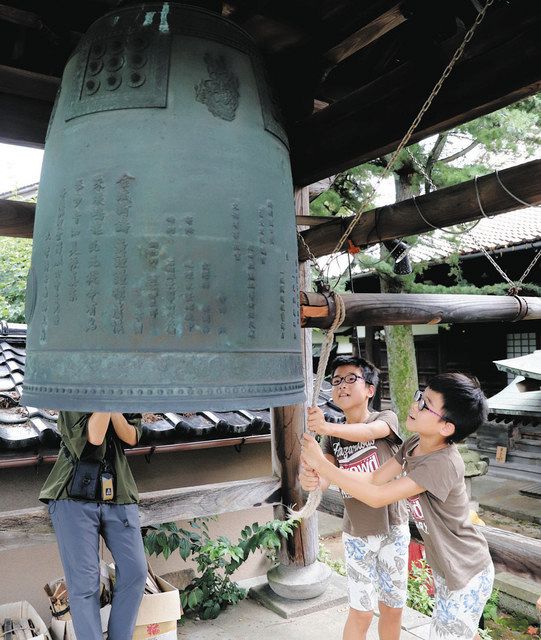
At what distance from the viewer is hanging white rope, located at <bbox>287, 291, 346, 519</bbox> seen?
246 cm

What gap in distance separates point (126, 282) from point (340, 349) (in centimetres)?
1648

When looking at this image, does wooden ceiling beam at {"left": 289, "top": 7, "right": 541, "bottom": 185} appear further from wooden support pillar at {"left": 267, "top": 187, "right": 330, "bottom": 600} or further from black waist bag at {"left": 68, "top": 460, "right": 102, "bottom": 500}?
black waist bag at {"left": 68, "top": 460, "right": 102, "bottom": 500}

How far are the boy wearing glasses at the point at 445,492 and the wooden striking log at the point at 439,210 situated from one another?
0.94 metres

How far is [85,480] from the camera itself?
2838 mm

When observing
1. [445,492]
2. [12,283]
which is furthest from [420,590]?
[12,283]

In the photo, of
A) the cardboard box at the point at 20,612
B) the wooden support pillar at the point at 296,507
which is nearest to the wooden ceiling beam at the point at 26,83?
the wooden support pillar at the point at 296,507

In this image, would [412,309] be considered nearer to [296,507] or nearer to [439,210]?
[439,210]

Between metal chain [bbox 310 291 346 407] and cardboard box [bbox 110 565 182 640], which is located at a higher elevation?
metal chain [bbox 310 291 346 407]

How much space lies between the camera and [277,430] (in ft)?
13.3

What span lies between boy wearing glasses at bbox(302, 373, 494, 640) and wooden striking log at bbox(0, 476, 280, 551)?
4.95 feet

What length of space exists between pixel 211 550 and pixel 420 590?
252 cm

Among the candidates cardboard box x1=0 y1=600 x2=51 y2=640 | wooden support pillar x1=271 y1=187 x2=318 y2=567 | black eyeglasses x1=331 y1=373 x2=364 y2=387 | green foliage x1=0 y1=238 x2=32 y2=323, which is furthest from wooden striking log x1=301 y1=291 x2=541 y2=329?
green foliage x1=0 y1=238 x2=32 y2=323

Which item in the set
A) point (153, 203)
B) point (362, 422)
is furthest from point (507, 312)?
point (153, 203)

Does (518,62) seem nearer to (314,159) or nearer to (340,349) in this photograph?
(314,159)
